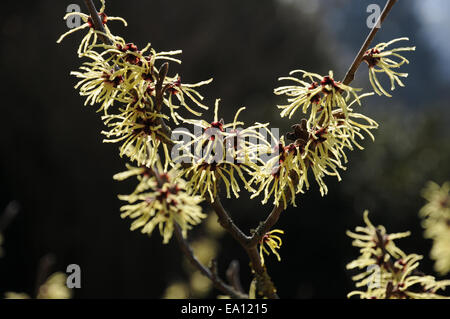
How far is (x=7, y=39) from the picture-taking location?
6.30 m

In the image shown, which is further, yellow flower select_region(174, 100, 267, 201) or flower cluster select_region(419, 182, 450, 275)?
flower cluster select_region(419, 182, 450, 275)

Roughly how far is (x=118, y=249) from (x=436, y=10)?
136 feet

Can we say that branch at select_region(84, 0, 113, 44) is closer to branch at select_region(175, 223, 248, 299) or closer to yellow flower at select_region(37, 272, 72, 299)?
branch at select_region(175, 223, 248, 299)

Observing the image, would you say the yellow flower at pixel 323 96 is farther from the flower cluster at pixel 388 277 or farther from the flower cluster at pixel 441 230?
the flower cluster at pixel 441 230

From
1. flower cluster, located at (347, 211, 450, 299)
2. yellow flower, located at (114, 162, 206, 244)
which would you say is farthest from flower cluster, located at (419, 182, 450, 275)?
yellow flower, located at (114, 162, 206, 244)

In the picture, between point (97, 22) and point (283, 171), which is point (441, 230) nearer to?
point (283, 171)

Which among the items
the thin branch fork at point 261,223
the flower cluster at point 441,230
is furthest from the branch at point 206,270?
the flower cluster at point 441,230

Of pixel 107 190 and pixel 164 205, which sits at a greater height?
pixel 107 190

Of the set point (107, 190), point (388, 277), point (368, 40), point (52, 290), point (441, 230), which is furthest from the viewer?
point (107, 190)

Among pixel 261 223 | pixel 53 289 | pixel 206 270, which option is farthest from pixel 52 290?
pixel 261 223

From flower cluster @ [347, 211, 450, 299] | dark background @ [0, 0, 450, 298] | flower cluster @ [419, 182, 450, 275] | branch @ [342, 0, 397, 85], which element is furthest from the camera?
dark background @ [0, 0, 450, 298]

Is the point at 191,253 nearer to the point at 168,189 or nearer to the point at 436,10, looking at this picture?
the point at 168,189
